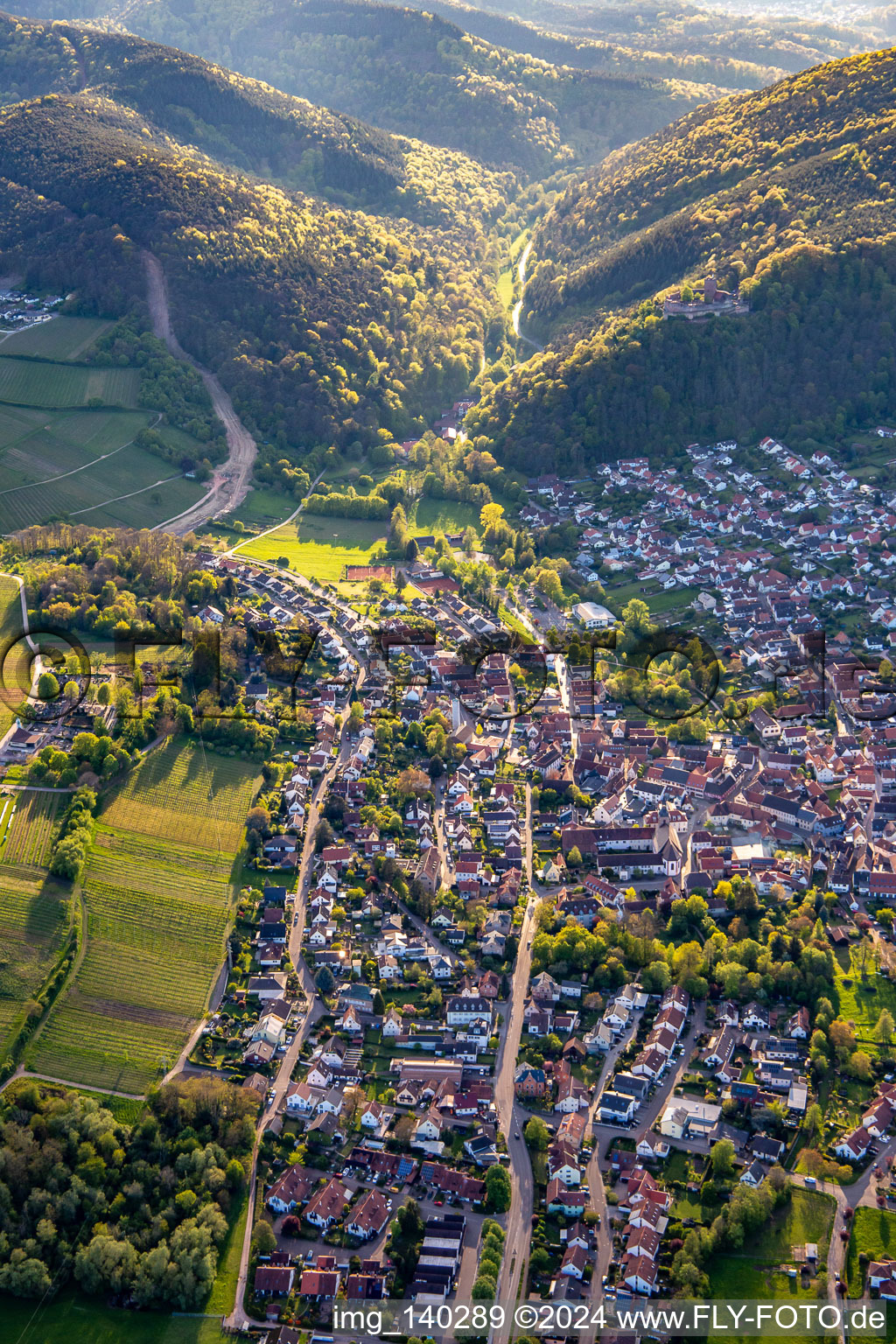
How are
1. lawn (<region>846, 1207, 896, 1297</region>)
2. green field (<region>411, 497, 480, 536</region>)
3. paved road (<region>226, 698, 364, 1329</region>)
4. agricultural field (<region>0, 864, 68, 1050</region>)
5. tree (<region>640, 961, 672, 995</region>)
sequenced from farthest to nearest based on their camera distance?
green field (<region>411, 497, 480, 536</region>) → tree (<region>640, 961, 672, 995</region>) → agricultural field (<region>0, 864, 68, 1050</region>) → paved road (<region>226, 698, 364, 1329</region>) → lawn (<region>846, 1207, 896, 1297</region>)

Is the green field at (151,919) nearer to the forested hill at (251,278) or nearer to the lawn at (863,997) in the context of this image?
the lawn at (863,997)

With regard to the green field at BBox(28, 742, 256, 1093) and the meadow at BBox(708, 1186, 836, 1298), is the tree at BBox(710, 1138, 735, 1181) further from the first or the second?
the green field at BBox(28, 742, 256, 1093)

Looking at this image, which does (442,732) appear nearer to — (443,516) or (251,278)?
(443,516)

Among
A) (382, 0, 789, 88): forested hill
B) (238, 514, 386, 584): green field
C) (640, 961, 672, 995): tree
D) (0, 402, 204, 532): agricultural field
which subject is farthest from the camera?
(382, 0, 789, 88): forested hill

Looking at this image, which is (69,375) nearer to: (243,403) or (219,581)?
(243,403)

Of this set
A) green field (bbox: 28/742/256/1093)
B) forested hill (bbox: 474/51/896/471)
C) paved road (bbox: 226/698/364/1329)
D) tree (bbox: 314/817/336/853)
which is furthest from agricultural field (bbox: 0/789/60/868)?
forested hill (bbox: 474/51/896/471)

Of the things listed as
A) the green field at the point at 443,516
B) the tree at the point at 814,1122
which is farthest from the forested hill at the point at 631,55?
the tree at the point at 814,1122
